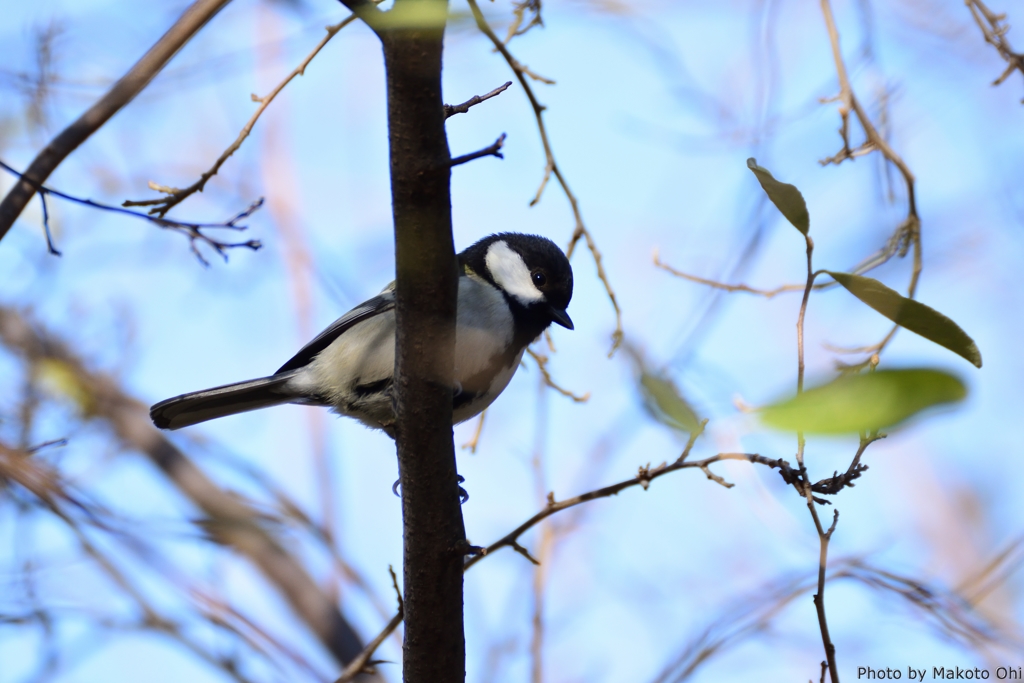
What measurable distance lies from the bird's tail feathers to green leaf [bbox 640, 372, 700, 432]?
2131 mm

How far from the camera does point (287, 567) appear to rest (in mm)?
5613

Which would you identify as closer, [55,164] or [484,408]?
[55,164]

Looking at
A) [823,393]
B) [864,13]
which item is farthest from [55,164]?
[864,13]

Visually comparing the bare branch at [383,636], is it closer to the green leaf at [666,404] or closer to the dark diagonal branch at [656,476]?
the dark diagonal branch at [656,476]

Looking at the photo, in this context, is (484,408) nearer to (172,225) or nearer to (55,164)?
(172,225)

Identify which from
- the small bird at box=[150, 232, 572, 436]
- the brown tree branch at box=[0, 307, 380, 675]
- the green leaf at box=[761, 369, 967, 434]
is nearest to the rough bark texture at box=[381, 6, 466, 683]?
the small bird at box=[150, 232, 572, 436]

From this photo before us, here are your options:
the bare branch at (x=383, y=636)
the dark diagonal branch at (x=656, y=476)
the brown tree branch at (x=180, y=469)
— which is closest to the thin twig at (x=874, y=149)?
the dark diagonal branch at (x=656, y=476)

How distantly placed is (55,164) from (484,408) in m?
1.71

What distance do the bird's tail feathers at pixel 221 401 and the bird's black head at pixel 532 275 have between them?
3.14 feet

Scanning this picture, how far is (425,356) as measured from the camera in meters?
2.09

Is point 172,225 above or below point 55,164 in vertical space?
above

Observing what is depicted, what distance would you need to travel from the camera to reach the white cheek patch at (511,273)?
11.9ft

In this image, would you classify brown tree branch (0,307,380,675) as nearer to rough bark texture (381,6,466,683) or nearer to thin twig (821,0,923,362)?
rough bark texture (381,6,466,683)

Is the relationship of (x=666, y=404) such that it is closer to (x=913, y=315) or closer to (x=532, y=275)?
(x=913, y=315)
